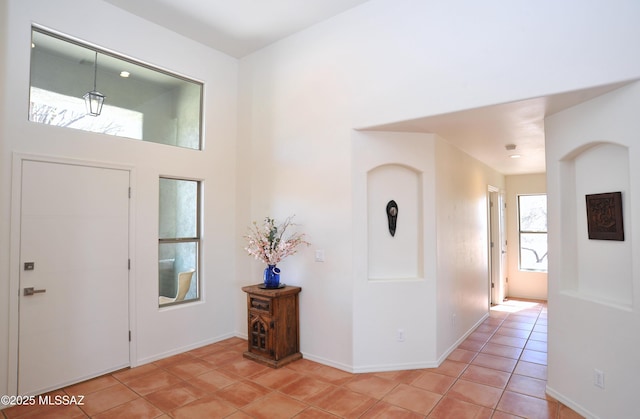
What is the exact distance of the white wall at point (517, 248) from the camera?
6.94m

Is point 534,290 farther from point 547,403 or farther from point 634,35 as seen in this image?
point 634,35

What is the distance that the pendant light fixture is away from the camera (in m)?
3.51

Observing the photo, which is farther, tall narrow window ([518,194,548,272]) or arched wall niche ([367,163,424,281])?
tall narrow window ([518,194,548,272])

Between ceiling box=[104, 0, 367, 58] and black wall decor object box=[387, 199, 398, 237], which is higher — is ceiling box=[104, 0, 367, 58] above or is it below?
above

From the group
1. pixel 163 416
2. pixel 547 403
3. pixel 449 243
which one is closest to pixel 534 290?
pixel 449 243

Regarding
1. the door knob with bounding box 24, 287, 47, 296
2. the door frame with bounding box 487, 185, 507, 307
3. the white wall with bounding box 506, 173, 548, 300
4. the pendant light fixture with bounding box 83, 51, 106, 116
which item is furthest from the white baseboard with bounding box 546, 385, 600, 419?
the pendant light fixture with bounding box 83, 51, 106, 116

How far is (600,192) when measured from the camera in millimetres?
2814

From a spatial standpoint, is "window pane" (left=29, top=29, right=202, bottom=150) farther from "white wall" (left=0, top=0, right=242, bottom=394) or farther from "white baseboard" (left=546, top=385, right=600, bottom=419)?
"white baseboard" (left=546, top=385, right=600, bottom=419)

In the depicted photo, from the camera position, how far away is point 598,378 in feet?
8.73

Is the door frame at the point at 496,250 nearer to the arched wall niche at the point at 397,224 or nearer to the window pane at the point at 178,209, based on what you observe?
the arched wall niche at the point at 397,224

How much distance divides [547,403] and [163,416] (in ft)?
10.4

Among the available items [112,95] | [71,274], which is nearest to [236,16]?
[112,95]

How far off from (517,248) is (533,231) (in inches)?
17.8

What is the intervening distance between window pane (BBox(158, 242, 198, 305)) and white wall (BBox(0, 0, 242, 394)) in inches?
5.3
